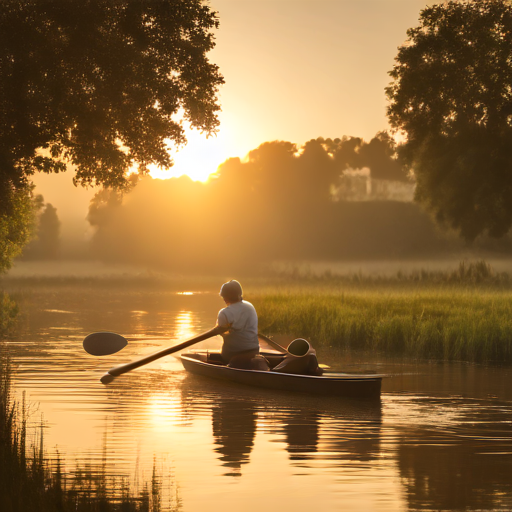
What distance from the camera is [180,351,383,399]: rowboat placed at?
1287 centimetres

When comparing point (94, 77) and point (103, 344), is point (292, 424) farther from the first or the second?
point (94, 77)

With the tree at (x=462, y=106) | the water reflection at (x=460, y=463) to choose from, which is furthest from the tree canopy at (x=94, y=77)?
the tree at (x=462, y=106)

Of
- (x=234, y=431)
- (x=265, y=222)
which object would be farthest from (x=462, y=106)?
(x=265, y=222)

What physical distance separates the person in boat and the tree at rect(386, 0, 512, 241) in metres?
19.3

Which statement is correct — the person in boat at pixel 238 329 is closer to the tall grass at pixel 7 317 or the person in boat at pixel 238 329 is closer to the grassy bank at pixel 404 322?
the grassy bank at pixel 404 322

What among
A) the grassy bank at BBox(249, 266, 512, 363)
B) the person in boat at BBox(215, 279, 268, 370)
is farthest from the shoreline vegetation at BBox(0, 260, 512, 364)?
the person in boat at BBox(215, 279, 268, 370)

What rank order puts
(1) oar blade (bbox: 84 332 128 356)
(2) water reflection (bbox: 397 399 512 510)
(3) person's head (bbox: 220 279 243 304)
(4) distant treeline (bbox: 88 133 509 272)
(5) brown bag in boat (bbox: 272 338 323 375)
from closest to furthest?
(2) water reflection (bbox: 397 399 512 510), (3) person's head (bbox: 220 279 243 304), (5) brown bag in boat (bbox: 272 338 323 375), (1) oar blade (bbox: 84 332 128 356), (4) distant treeline (bbox: 88 133 509 272)

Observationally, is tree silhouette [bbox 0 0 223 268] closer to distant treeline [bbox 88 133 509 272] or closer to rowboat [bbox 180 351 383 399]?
rowboat [bbox 180 351 383 399]

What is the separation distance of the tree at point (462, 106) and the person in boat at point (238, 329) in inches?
762

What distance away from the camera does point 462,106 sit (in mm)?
30734

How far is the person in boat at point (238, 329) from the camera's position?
44.4 feet

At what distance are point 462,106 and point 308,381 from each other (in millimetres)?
20509

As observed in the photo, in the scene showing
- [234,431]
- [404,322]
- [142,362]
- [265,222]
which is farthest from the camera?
[265,222]

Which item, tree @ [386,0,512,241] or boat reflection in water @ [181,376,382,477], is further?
tree @ [386,0,512,241]
